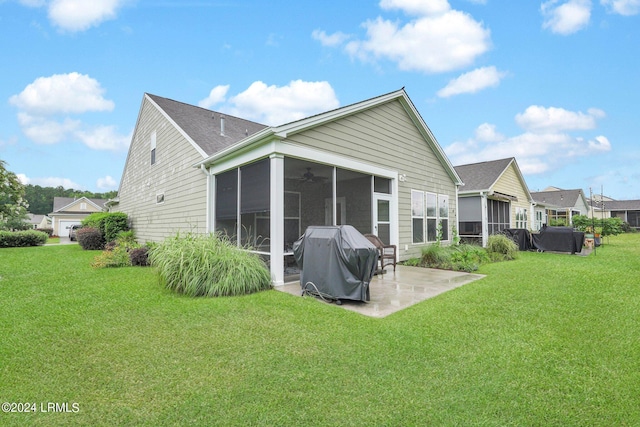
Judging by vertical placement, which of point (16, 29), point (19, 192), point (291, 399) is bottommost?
point (291, 399)

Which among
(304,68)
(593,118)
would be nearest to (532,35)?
(304,68)

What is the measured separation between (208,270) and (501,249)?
10.0 m

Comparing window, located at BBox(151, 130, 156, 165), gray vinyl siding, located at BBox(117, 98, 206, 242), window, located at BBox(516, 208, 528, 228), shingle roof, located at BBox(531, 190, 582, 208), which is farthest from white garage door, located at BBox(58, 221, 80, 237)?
shingle roof, located at BBox(531, 190, 582, 208)

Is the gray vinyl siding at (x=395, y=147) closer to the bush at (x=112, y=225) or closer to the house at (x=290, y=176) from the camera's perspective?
the house at (x=290, y=176)

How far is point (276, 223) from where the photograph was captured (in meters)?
6.21

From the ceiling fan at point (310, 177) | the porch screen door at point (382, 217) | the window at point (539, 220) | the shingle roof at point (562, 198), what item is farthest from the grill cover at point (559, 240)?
the shingle roof at point (562, 198)

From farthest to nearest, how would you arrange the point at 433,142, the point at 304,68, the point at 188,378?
1. the point at 304,68
2. the point at 433,142
3. the point at 188,378

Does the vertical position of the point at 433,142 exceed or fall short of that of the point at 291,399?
it exceeds it

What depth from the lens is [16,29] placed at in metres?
9.91

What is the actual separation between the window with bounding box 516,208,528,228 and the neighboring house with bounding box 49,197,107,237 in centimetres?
4249

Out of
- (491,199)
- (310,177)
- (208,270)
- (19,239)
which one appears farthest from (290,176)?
(19,239)

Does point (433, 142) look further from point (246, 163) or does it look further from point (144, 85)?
point (144, 85)

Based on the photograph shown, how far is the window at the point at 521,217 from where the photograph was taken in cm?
1950

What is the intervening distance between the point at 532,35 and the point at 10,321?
592 inches
